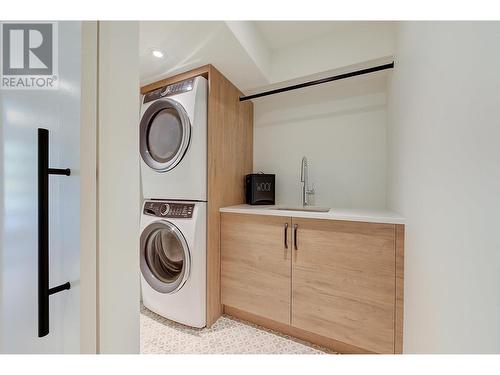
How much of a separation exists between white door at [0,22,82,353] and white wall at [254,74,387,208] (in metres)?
1.81

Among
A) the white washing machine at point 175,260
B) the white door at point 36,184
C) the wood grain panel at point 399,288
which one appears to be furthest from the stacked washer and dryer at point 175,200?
the wood grain panel at point 399,288

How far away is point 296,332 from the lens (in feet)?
4.97

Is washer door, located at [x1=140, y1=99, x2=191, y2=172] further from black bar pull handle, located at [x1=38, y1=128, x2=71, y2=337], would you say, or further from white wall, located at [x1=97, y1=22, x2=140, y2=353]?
black bar pull handle, located at [x1=38, y1=128, x2=71, y2=337]

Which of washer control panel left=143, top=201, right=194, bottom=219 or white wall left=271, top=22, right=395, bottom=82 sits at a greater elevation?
white wall left=271, top=22, right=395, bottom=82

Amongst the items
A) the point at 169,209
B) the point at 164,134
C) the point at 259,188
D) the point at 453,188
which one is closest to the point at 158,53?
the point at 164,134

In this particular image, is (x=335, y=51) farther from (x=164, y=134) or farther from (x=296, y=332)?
(x=296, y=332)

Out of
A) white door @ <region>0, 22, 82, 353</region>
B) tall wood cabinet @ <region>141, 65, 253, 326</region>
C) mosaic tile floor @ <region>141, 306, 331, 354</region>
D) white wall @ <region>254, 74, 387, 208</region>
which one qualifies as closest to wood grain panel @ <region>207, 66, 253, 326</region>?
tall wood cabinet @ <region>141, 65, 253, 326</region>

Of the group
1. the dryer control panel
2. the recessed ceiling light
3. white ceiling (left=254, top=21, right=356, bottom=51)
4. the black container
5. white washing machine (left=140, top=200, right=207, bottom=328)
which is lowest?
white washing machine (left=140, top=200, right=207, bottom=328)

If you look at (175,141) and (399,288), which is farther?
(175,141)

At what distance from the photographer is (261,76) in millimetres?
1781

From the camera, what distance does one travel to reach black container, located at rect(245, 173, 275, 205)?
6.37 feet

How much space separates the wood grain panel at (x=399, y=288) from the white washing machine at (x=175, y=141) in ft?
4.24

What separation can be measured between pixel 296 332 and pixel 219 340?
56 centimetres
